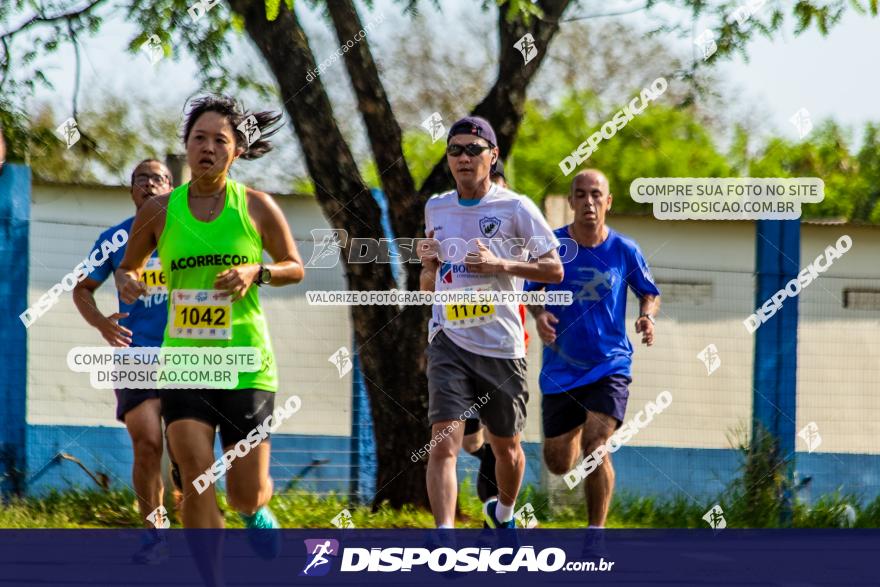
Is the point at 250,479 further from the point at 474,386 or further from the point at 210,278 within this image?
the point at 474,386

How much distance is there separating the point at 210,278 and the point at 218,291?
0.10m

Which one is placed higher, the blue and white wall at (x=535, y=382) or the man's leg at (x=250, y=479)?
the blue and white wall at (x=535, y=382)

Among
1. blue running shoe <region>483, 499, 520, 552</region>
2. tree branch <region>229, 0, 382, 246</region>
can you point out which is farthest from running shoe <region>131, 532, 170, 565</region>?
tree branch <region>229, 0, 382, 246</region>

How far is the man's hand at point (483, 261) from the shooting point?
18.2 feet

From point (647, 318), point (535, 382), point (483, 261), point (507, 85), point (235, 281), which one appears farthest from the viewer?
point (535, 382)

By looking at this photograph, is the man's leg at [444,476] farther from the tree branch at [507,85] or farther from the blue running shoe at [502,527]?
the tree branch at [507,85]

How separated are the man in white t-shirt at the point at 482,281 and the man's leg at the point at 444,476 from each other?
60mm

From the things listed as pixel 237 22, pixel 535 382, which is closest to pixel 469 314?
pixel 237 22

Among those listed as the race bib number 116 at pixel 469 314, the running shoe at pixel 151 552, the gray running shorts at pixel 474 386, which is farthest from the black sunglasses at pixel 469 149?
the running shoe at pixel 151 552

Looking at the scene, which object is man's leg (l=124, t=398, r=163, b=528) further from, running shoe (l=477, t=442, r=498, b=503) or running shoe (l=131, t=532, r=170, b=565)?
running shoe (l=477, t=442, r=498, b=503)

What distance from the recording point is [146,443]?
20.5 ft

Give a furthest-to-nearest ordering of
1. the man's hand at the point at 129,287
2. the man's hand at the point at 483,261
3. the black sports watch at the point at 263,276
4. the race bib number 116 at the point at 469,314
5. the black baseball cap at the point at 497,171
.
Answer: the black baseball cap at the point at 497,171 → the race bib number 116 at the point at 469,314 → the man's hand at the point at 483,261 → the man's hand at the point at 129,287 → the black sports watch at the point at 263,276

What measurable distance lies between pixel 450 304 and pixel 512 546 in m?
1.02

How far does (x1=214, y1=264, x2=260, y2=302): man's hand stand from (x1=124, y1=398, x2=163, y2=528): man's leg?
1763mm
